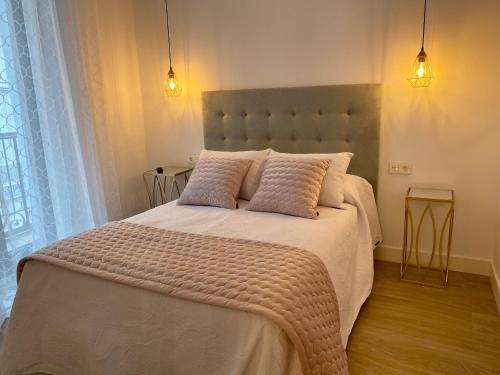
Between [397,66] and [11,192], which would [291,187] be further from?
[11,192]

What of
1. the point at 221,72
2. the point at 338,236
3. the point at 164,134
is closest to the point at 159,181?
the point at 164,134

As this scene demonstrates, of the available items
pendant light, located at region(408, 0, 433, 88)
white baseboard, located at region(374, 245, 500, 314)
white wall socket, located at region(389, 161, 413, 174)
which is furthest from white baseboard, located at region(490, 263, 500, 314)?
pendant light, located at region(408, 0, 433, 88)

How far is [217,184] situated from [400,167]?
4.61ft

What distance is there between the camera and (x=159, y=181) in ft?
11.9

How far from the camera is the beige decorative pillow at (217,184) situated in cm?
246

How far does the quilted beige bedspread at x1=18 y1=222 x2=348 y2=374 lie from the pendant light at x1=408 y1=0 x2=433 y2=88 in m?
1.61

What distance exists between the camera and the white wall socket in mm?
2684

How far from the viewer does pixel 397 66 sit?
2586 mm

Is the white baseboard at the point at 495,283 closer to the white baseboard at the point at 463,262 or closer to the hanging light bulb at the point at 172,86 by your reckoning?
the white baseboard at the point at 463,262

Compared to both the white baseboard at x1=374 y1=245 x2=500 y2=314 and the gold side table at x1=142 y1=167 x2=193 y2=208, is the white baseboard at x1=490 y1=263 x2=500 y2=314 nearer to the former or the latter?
the white baseboard at x1=374 y1=245 x2=500 y2=314

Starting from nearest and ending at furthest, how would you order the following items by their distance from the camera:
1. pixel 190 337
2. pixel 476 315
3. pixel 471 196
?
pixel 190 337 < pixel 476 315 < pixel 471 196

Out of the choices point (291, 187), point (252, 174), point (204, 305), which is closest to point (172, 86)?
point (252, 174)

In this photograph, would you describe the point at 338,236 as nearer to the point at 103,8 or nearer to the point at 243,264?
the point at 243,264

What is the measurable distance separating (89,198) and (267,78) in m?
1.78
